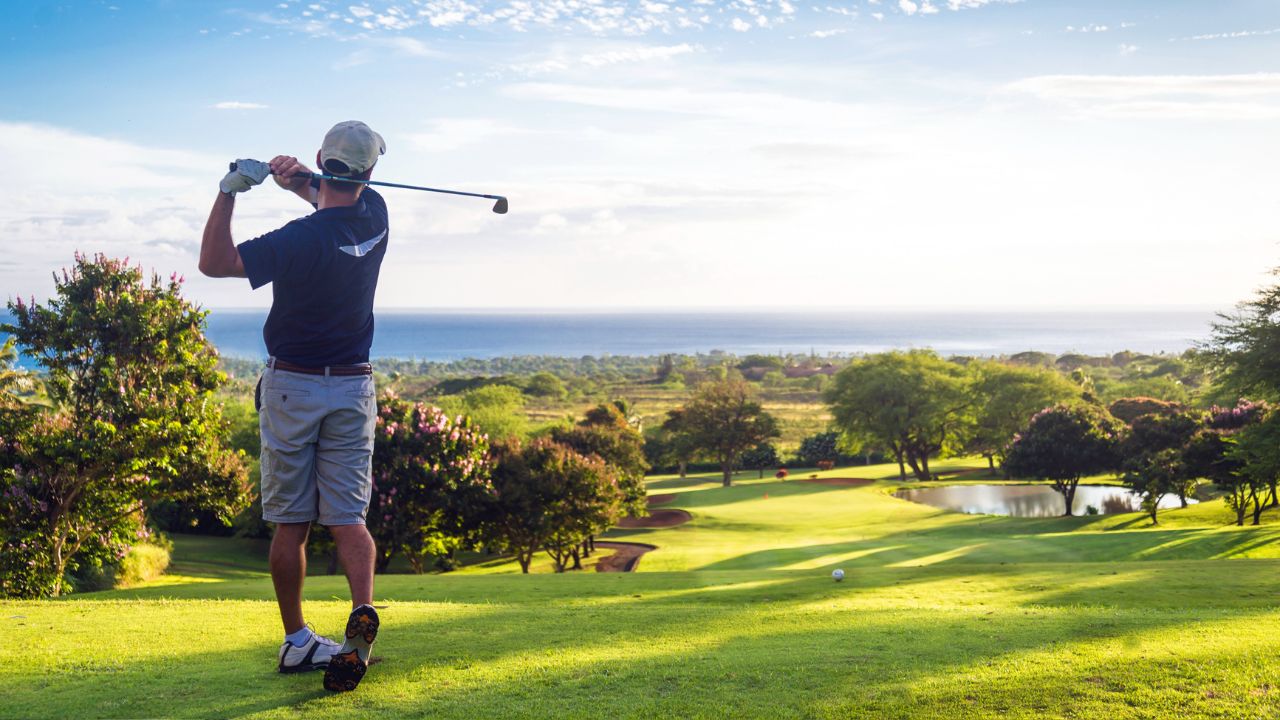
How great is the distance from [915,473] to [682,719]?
6166cm

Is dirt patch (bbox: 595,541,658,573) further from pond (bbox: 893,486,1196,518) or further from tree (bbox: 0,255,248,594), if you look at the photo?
pond (bbox: 893,486,1196,518)

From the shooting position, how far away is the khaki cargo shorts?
5148 millimetres

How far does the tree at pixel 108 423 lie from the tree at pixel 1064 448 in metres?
33.5

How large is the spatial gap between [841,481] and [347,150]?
54.9 meters

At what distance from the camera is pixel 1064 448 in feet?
133

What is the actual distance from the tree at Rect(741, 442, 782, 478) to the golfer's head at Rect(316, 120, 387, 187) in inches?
2496

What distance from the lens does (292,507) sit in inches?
206

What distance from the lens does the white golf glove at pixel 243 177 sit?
16.8ft

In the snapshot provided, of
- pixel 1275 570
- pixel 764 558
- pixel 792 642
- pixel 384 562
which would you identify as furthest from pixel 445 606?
pixel 764 558

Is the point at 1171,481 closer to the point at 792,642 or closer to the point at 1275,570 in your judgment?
the point at 1275,570

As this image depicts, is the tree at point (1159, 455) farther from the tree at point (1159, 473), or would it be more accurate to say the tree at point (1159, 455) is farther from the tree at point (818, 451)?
the tree at point (818, 451)

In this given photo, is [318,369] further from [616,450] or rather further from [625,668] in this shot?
[616,450]

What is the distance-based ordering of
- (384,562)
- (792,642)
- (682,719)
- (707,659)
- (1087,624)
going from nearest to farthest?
(682,719) → (707,659) → (792,642) → (1087,624) → (384,562)

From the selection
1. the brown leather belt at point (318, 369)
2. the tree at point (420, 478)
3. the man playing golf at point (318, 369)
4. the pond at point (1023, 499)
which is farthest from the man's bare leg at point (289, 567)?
the pond at point (1023, 499)
